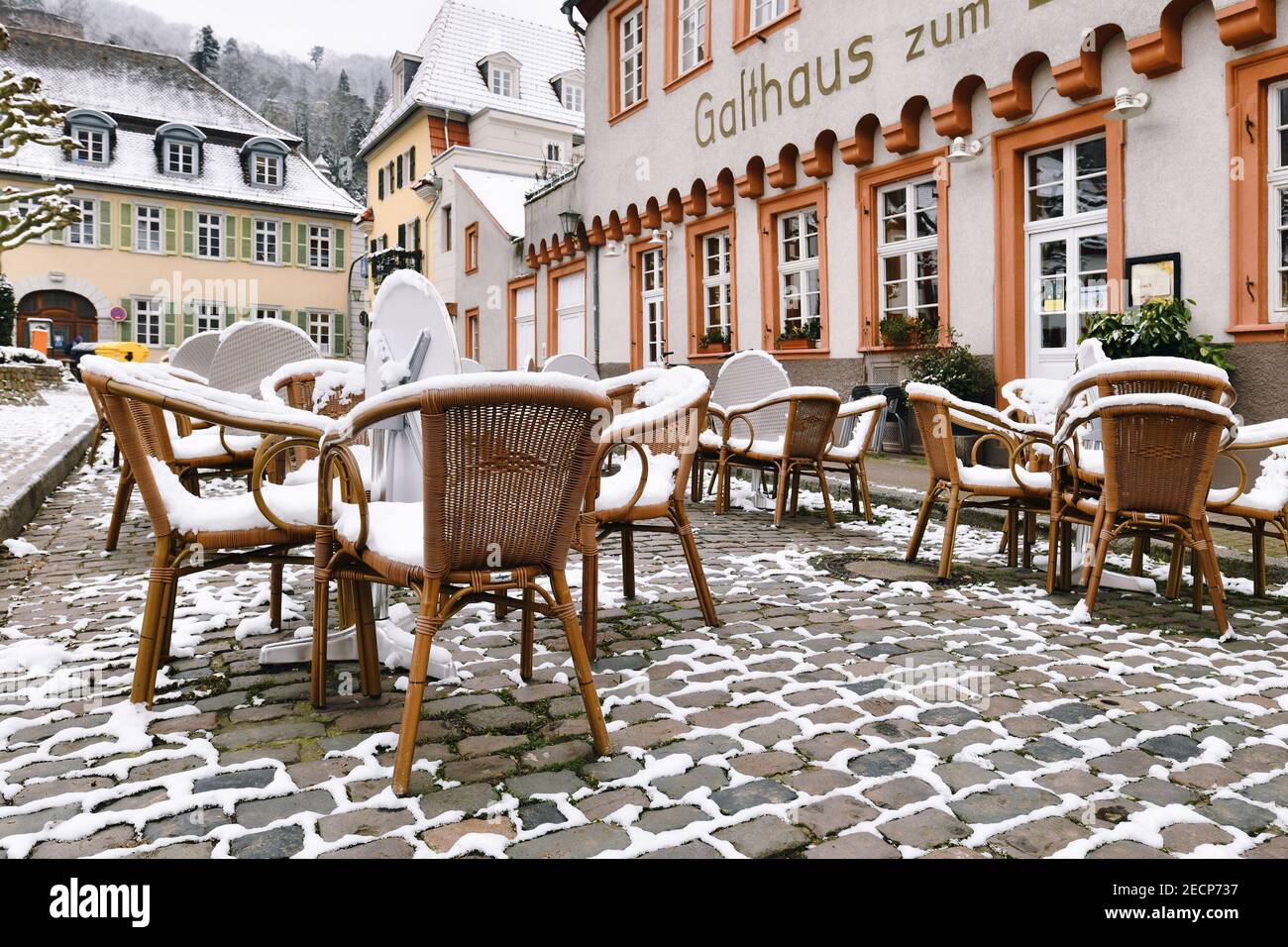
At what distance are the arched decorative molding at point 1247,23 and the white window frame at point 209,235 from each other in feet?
122

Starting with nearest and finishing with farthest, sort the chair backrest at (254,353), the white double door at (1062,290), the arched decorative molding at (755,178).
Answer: the chair backrest at (254,353)
the white double door at (1062,290)
the arched decorative molding at (755,178)

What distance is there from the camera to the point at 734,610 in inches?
166

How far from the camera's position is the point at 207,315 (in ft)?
123

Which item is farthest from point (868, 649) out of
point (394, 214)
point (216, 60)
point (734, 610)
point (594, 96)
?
point (216, 60)

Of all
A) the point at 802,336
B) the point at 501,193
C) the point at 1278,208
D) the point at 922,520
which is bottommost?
the point at 922,520

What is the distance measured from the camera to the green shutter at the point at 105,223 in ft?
114

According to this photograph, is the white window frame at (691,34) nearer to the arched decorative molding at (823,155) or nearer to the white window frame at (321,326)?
the arched decorative molding at (823,155)

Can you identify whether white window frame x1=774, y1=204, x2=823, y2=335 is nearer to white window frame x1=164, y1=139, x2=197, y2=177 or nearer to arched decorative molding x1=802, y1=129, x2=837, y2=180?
arched decorative molding x1=802, y1=129, x2=837, y2=180

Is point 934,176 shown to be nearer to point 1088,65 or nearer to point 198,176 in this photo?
point 1088,65

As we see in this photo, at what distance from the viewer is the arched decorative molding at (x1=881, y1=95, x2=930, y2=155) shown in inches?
394

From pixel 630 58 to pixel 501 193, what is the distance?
9.24 metres

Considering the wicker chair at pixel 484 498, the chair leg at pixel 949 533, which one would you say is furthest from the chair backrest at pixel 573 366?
the wicker chair at pixel 484 498

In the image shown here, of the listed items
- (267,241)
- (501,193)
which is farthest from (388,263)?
(267,241)

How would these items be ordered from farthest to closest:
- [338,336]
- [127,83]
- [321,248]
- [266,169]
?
1. [321,248]
2. [338,336]
3. [266,169]
4. [127,83]
